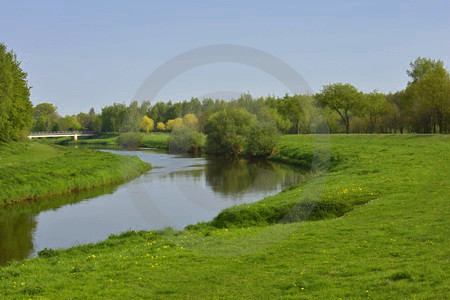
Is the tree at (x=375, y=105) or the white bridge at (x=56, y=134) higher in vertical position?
the tree at (x=375, y=105)

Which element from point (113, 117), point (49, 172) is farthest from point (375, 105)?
point (113, 117)

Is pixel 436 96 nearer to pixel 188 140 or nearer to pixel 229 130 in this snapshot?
pixel 229 130

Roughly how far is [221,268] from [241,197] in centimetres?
2375

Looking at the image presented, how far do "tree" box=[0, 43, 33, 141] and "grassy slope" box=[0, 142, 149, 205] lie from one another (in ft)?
8.72

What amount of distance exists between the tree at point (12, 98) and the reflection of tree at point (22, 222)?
21.5 m

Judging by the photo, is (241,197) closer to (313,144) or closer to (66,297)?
(66,297)

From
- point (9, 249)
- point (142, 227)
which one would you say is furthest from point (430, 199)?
point (9, 249)

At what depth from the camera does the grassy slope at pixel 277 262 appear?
1102 centimetres

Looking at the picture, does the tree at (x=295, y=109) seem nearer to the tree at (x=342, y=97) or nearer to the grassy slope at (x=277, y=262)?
the tree at (x=342, y=97)

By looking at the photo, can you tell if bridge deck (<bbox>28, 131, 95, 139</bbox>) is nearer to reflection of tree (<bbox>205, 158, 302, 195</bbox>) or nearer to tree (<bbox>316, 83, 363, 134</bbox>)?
tree (<bbox>316, 83, 363, 134</bbox>)

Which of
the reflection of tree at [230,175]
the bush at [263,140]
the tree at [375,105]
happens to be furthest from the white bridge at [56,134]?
the tree at [375,105]

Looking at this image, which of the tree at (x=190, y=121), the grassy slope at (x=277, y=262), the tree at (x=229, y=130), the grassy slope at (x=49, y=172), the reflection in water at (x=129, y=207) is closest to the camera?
the grassy slope at (x=277, y=262)

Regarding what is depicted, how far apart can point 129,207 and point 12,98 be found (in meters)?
35.2

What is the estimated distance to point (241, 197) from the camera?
37.5 m
